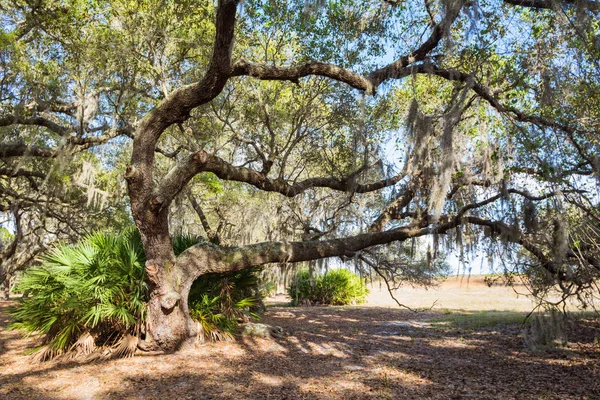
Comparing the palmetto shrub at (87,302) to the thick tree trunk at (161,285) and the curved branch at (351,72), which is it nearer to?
the thick tree trunk at (161,285)

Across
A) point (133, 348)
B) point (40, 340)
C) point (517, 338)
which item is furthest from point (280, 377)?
point (517, 338)

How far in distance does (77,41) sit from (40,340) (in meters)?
5.59

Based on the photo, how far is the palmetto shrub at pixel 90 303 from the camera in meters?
6.20

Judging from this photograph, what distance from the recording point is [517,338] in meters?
8.18

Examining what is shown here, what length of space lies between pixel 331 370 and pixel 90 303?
3634 millimetres

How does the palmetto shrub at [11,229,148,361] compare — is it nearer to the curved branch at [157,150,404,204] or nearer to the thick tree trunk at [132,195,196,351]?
the thick tree trunk at [132,195,196,351]

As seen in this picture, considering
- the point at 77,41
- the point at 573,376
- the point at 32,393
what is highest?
the point at 77,41

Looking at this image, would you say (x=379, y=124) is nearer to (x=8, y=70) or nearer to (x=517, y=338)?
(x=517, y=338)

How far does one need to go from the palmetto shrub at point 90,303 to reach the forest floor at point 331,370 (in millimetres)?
366

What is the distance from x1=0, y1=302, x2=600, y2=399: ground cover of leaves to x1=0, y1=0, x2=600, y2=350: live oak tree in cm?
100

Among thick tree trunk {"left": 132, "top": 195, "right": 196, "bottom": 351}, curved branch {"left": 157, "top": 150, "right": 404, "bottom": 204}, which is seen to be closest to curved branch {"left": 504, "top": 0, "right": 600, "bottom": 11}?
curved branch {"left": 157, "top": 150, "right": 404, "bottom": 204}

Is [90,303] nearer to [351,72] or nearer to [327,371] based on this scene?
[327,371]

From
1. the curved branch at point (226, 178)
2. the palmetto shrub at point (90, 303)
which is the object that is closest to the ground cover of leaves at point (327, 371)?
the palmetto shrub at point (90, 303)

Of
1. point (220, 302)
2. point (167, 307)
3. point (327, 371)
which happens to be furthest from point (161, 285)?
point (327, 371)
